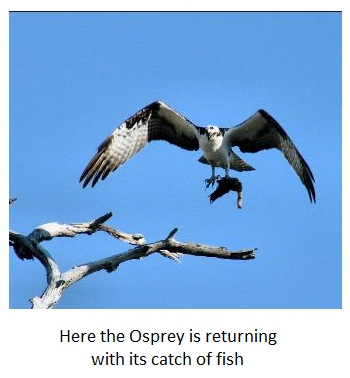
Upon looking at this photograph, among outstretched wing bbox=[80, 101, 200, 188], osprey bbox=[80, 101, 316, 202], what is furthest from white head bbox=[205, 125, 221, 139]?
outstretched wing bbox=[80, 101, 200, 188]

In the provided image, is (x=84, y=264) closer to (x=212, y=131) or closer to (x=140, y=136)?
(x=140, y=136)

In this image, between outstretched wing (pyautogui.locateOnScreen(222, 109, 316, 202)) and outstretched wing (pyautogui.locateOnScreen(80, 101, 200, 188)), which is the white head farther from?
outstretched wing (pyautogui.locateOnScreen(80, 101, 200, 188))

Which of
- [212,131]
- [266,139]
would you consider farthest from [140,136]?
[266,139]

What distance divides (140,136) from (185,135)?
65 cm

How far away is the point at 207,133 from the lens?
9789 mm

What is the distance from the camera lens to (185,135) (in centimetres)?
1027

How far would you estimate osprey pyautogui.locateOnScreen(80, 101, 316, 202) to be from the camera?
950 centimetres

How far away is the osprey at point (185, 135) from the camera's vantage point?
9500mm

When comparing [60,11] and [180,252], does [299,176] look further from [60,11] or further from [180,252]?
[60,11]

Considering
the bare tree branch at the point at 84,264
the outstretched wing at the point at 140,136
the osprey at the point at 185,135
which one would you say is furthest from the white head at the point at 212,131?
the bare tree branch at the point at 84,264

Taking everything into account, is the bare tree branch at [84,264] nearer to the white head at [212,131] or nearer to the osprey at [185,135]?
the osprey at [185,135]
